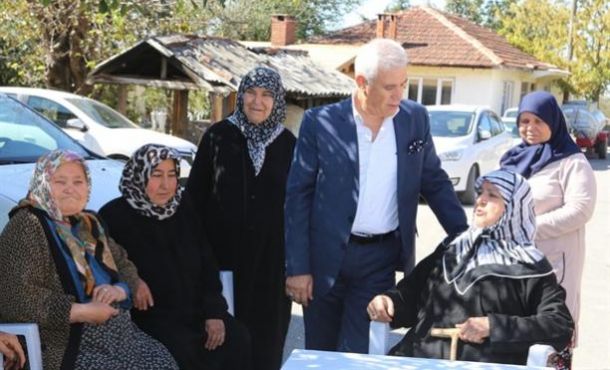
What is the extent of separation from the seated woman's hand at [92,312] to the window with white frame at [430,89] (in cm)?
2691

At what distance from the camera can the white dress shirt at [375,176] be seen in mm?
3594

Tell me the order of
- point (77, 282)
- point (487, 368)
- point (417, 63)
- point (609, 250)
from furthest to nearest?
point (417, 63) → point (609, 250) → point (77, 282) → point (487, 368)

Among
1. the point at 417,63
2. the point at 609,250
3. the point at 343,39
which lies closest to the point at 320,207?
the point at 609,250

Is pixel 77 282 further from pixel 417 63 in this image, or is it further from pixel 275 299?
pixel 417 63

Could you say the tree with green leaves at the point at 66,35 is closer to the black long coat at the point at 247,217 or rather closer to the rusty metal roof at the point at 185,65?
the rusty metal roof at the point at 185,65

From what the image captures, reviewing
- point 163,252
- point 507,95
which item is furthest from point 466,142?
point 507,95

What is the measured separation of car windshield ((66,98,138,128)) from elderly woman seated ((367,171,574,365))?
1043 cm

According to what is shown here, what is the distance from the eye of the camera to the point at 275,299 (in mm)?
4652

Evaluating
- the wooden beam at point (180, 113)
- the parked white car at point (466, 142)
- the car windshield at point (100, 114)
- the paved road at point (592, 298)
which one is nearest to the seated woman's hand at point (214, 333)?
the paved road at point (592, 298)

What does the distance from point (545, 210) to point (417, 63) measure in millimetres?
26040

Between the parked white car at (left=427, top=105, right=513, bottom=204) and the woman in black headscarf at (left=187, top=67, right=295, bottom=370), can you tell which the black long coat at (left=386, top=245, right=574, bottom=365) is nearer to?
the woman in black headscarf at (left=187, top=67, right=295, bottom=370)

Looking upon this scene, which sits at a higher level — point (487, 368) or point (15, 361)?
point (487, 368)

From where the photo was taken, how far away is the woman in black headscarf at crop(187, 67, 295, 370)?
4449 millimetres

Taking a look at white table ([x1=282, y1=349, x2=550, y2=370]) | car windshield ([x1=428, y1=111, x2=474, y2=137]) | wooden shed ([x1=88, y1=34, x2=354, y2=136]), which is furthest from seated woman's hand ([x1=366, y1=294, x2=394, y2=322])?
wooden shed ([x1=88, y1=34, x2=354, y2=136])
